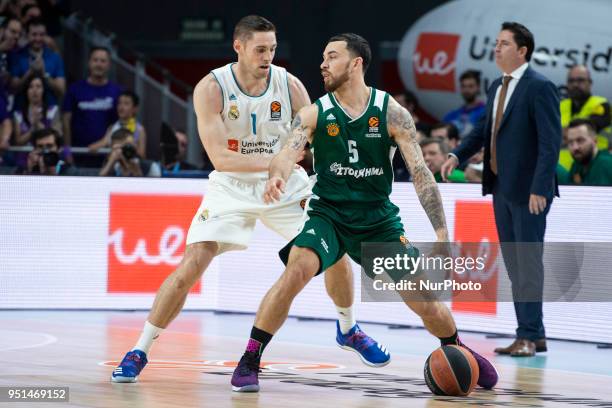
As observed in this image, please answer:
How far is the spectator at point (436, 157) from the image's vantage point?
36.3 feet

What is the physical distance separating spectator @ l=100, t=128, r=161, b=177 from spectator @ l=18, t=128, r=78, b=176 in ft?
1.29

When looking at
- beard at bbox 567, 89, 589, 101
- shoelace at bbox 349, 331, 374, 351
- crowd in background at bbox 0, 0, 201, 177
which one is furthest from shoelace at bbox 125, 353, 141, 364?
beard at bbox 567, 89, 589, 101

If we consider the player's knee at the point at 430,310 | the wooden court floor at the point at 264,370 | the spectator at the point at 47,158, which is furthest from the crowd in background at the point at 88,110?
the player's knee at the point at 430,310

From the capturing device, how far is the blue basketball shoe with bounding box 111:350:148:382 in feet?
23.3

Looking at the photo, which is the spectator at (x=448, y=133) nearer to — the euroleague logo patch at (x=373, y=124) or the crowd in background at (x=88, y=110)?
the crowd in background at (x=88, y=110)

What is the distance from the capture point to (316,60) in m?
18.6

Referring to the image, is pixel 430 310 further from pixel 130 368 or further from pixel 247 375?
pixel 130 368

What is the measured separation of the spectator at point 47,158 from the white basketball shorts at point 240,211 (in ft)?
15.5

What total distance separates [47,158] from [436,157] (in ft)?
12.0

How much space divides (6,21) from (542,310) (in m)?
8.48

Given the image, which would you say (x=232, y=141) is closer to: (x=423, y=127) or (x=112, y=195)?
(x=112, y=195)

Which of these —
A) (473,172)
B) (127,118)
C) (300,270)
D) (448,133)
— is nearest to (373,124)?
(300,270)

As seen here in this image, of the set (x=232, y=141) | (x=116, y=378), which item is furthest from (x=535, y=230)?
(x=116, y=378)

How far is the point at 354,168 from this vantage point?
22.9ft
